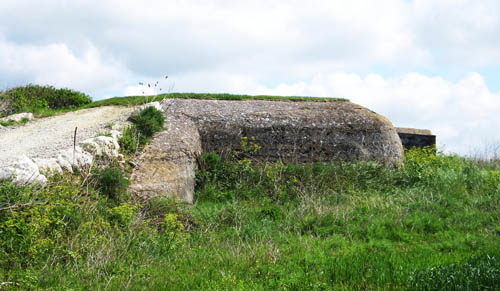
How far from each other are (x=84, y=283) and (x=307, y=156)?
26.1 feet

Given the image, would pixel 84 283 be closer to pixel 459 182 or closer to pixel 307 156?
pixel 307 156

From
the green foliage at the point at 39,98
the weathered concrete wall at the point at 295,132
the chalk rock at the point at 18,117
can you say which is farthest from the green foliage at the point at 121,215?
the green foliage at the point at 39,98

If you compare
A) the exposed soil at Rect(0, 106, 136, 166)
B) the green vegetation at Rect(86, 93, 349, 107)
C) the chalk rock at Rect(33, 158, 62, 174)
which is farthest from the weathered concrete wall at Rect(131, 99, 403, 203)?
the chalk rock at Rect(33, 158, 62, 174)

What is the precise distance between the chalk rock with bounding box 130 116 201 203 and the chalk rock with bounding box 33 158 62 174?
1.40 meters

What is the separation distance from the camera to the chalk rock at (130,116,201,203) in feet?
26.9

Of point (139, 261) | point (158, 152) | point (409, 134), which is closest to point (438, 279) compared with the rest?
point (139, 261)

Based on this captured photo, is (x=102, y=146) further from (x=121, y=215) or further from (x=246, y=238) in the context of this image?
(x=246, y=238)

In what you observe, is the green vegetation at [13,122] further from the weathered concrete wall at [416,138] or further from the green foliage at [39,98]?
the weathered concrete wall at [416,138]

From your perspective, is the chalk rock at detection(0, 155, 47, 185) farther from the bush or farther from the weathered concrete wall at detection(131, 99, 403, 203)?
the weathered concrete wall at detection(131, 99, 403, 203)

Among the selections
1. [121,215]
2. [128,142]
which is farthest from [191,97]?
[121,215]

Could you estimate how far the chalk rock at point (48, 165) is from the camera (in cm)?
671

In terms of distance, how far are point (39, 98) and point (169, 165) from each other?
10638 millimetres

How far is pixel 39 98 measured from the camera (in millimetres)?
16922

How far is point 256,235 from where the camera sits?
6203 millimetres
